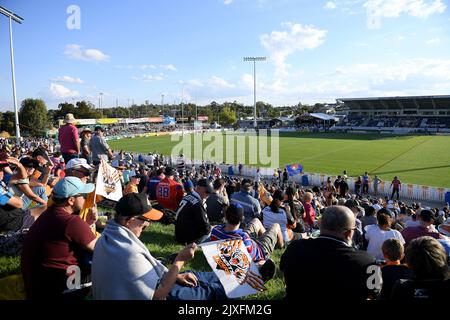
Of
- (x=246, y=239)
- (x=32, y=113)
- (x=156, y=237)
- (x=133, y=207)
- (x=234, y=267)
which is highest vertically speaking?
(x=32, y=113)

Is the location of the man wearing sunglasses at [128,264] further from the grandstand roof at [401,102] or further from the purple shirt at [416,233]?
the grandstand roof at [401,102]

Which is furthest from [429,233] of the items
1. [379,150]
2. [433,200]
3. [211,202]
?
[379,150]

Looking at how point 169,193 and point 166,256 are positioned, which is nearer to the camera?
point 166,256

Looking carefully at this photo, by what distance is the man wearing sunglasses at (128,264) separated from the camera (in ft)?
8.52

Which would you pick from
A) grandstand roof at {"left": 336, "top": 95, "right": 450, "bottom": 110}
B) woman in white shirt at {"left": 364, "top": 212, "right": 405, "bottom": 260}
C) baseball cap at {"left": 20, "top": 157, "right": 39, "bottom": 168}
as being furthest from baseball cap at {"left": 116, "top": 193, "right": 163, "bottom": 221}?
grandstand roof at {"left": 336, "top": 95, "right": 450, "bottom": 110}

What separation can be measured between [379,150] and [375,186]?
21.2 m

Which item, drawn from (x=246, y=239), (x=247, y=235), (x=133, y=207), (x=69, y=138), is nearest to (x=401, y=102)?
(x=69, y=138)

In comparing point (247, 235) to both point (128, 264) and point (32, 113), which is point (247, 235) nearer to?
point (128, 264)

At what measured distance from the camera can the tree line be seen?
6262cm

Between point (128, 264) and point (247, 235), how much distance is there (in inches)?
77.1

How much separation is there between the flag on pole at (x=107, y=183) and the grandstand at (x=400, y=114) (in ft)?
236

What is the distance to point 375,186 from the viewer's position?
21.6 m

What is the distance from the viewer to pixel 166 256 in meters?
4.95
